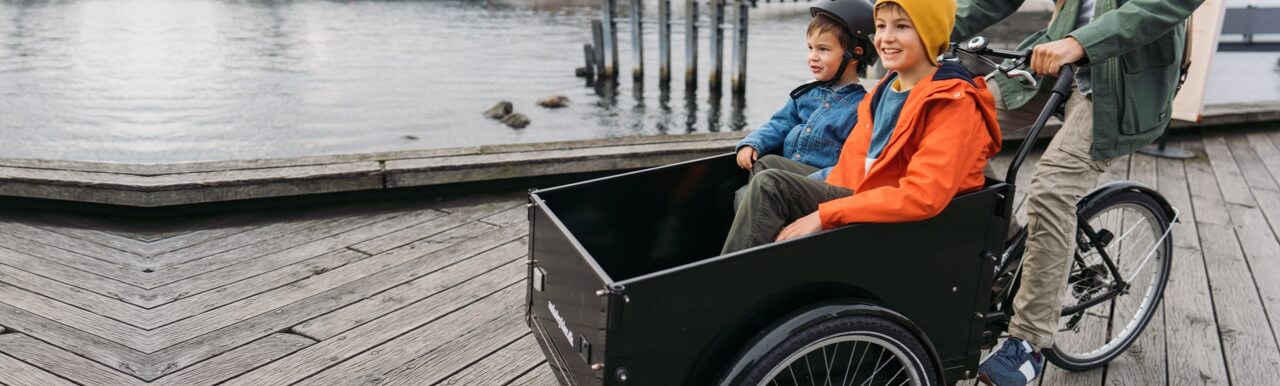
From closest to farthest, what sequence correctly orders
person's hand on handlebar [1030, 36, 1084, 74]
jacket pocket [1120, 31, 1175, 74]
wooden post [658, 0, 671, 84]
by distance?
person's hand on handlebar [1030, 36, 1084, 74] < jacket pocket [1120, 31, 1175, 74] < wooden post [658, 0, 671, 84]

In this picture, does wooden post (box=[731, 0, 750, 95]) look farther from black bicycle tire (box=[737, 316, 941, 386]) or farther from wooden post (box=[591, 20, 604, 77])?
black bicycle tire (box=[737, 316, 941, 386])

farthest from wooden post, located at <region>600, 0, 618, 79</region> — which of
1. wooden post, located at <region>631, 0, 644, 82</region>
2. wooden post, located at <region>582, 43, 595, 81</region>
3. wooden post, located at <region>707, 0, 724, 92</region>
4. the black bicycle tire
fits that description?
the black bicycle tire

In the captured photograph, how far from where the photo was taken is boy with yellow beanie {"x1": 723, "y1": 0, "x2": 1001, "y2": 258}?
1513 mm

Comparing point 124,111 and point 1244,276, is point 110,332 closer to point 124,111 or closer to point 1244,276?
point 1244,276

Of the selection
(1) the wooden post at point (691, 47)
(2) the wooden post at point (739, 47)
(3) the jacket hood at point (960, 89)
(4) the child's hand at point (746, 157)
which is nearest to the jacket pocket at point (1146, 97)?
(3) the jacket hood at point (960, 89)

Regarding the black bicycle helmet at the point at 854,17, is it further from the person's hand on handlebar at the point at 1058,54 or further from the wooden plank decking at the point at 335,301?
the wooden plank decking at the point at 335,301

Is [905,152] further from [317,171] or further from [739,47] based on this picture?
[739,47]

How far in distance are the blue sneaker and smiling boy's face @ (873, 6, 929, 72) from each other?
0.75 m

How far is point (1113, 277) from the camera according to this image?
2.32 metres

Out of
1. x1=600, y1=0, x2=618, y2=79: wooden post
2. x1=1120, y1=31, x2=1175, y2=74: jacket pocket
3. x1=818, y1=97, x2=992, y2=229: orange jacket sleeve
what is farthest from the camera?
x1=600, y1=0, x2=618, y2=79: wooden post

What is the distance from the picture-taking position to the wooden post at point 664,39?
14962 millimetres

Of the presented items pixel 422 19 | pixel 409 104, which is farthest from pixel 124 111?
pixel 422 19

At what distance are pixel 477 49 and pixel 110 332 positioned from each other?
64.8ft

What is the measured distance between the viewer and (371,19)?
31.0m
